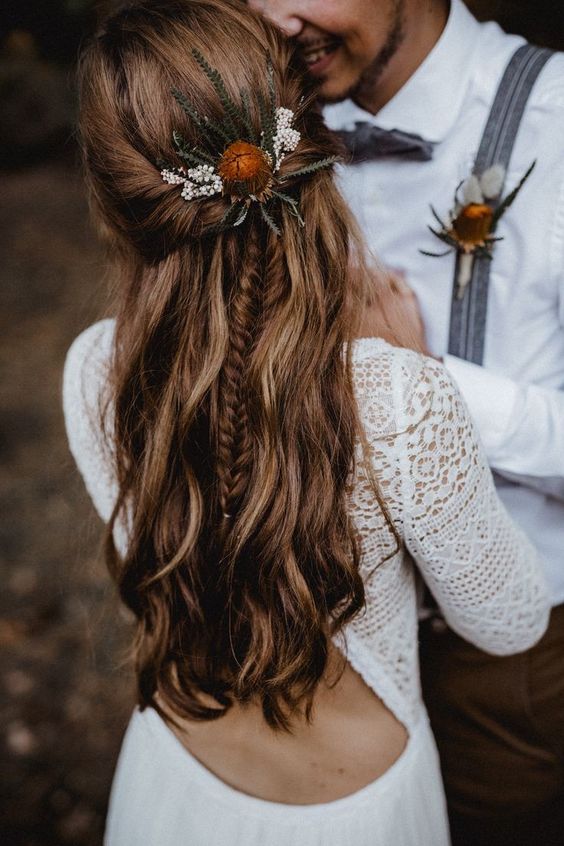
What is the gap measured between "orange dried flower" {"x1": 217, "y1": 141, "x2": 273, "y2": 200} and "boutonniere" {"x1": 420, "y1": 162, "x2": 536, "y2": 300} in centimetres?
56

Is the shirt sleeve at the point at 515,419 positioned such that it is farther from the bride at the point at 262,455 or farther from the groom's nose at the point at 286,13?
the groom's nose at the point at 286,13

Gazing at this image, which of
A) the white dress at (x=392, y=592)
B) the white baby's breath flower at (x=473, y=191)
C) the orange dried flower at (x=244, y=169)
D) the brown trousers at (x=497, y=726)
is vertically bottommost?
the brown trousers at (x=497, y=726)

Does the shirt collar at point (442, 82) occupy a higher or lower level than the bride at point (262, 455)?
higher

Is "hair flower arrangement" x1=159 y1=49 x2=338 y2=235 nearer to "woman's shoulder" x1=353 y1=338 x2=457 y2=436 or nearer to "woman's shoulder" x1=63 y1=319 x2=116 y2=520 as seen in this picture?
"woman's shoulder" x1=353 y1=338 x2=457 y2=436

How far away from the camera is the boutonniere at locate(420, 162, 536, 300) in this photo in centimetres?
142

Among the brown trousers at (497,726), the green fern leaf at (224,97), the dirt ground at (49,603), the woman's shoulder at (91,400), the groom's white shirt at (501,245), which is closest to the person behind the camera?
the green fern leaf at (224,97)

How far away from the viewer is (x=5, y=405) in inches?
160

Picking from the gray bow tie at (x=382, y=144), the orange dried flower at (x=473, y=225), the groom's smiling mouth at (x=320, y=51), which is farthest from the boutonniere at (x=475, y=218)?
the groom's smiling mouth at (x=320, y=51)

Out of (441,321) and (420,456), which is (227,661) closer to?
(420,456)

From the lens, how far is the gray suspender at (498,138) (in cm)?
143

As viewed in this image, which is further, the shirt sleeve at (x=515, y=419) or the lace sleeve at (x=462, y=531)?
the shirt sleeve at (x=515, y=419)

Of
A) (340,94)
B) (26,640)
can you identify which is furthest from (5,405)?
(340,94)

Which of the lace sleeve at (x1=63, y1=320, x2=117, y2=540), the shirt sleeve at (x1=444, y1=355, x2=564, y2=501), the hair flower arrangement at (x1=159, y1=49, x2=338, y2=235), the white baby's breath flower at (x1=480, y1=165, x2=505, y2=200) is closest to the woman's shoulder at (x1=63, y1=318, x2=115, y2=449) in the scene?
the lace sleeve at (x1=63, y1=320, x2=117, y2=540)

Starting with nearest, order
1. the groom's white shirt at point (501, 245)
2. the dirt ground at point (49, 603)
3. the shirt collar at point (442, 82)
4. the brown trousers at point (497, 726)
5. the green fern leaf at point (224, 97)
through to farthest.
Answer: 1. the green fern leaf at point (224, 97)
2. the groom's white shirt at point (501, 245)
3. the shirt collar at point (442, 82)
4. the brown trousers at point (497, 726)
5. the dirt ground at point (49, 603)
